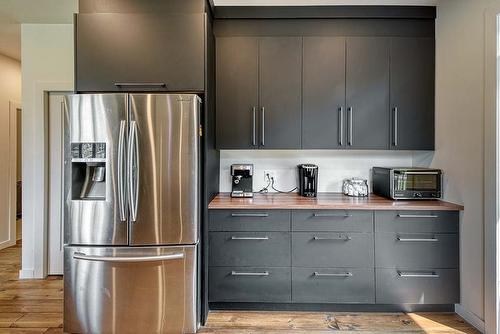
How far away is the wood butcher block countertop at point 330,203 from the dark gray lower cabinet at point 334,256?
52 mm

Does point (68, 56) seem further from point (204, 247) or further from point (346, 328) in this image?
point (346, 328)

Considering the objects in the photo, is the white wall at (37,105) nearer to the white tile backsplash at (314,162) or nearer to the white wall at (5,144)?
the white wall at (5,144)

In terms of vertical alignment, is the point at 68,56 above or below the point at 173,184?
above

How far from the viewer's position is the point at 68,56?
9.98 ft

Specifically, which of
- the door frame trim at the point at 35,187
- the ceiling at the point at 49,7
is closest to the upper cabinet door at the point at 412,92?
the ceiling at the point at 49,7

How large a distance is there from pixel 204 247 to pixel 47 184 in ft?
6.62

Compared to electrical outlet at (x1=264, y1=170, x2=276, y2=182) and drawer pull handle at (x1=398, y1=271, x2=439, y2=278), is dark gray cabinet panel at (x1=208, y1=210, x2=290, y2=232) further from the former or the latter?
drawer pull handle at (x1=398, y1=271, x2=439, y2=278)

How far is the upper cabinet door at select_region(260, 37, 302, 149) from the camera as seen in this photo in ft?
8.66

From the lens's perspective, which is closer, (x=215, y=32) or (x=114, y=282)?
(x=114, y=282)

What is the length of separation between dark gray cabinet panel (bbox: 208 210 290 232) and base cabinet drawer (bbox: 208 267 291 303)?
1.06 feet

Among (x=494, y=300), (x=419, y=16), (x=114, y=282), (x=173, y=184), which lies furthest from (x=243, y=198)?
(x=419, y=16)

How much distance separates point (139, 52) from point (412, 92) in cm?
230

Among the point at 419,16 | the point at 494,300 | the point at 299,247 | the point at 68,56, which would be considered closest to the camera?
the point at 494,300

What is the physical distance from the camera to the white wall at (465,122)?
7.02 ft
